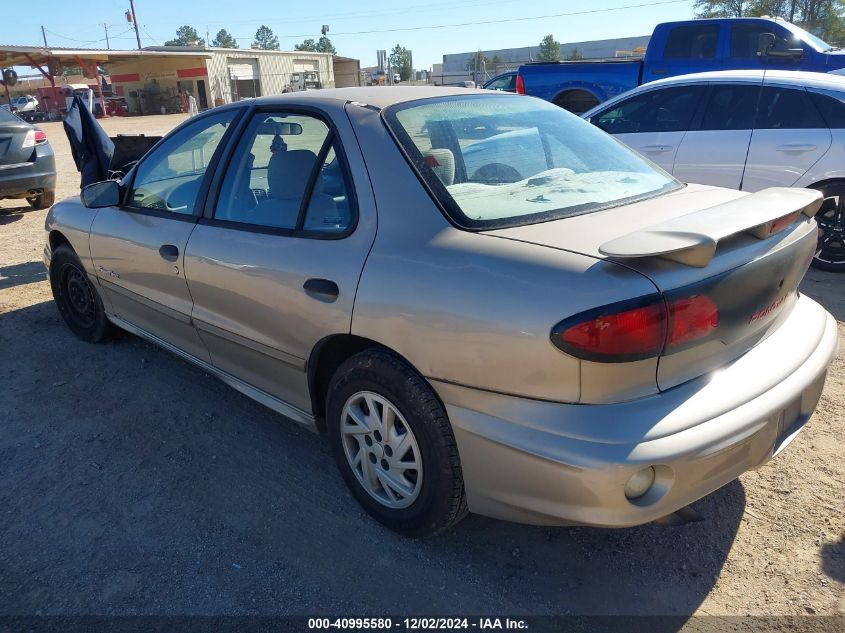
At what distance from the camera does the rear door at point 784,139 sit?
543 centimetres

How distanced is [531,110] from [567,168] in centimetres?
47

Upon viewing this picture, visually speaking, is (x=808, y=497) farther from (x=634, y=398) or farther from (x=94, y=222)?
(x=94, y=222)

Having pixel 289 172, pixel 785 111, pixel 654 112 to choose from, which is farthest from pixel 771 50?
pixel 289 172

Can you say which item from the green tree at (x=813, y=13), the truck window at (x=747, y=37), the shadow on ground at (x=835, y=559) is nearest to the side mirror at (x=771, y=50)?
the truck window at (x=747, y=37)

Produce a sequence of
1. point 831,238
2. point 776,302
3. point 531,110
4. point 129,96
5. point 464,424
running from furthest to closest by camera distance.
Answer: point 129,96
point 831,238
point 531,110
point 776,302
point 464,424

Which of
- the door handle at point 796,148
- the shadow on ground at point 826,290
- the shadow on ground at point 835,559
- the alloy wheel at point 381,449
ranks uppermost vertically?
the door handle at point 796,148

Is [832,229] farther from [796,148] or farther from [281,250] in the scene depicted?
[281,250]

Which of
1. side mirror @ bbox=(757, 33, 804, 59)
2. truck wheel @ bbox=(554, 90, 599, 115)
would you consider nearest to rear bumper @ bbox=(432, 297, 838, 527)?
side mirror @ bbox=(757, 33, 804, 59)

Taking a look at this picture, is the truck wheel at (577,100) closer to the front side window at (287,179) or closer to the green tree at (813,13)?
the front side window at (287,179)

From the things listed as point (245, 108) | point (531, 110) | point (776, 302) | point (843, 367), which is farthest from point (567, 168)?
point (843, 367)

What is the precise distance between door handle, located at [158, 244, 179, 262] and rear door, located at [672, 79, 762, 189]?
461 cm

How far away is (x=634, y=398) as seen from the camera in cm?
198

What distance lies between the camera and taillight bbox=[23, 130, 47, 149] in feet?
29.5

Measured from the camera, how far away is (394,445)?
2.48m
